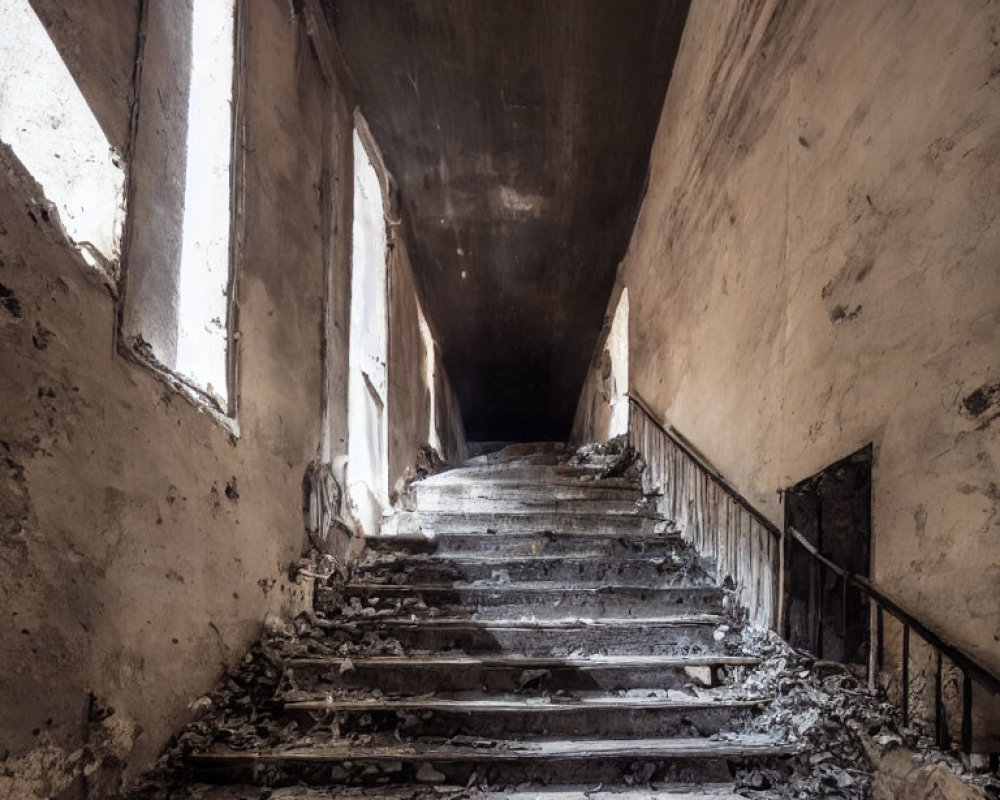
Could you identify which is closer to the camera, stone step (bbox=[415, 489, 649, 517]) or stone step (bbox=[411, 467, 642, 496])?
stone step (bbox=[415, 489, 649, 517])

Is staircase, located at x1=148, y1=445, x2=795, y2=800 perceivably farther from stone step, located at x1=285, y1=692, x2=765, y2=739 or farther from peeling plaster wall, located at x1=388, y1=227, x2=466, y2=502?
peeling plaster wall, located at x1=388, y1=227, x2=466, y2=502

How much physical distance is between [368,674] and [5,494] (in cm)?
167

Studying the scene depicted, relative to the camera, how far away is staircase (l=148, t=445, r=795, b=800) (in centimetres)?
212

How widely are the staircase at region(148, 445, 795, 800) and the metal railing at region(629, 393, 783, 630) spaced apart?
15 centimetres

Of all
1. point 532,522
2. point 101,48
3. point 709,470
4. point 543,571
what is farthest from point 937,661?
point 101,48

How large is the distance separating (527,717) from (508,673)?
29 cm

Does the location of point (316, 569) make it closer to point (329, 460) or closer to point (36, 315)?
point (329, 460)

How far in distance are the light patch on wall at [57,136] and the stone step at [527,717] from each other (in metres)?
1.89

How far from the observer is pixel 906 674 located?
6.32 feet

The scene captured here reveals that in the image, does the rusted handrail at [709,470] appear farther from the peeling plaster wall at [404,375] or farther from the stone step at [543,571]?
the peeling plaster wall at [404,375]

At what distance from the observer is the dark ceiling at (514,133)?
14.3 feet

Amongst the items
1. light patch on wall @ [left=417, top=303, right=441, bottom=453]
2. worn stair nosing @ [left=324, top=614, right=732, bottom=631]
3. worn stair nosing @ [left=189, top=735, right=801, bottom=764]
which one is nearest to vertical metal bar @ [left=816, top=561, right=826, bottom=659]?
worn stair nosing @ [left=189, top=735, right=801, bottom=764]

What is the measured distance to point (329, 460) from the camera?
3648 mm

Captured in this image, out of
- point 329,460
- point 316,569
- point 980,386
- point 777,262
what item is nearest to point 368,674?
point 316,569
